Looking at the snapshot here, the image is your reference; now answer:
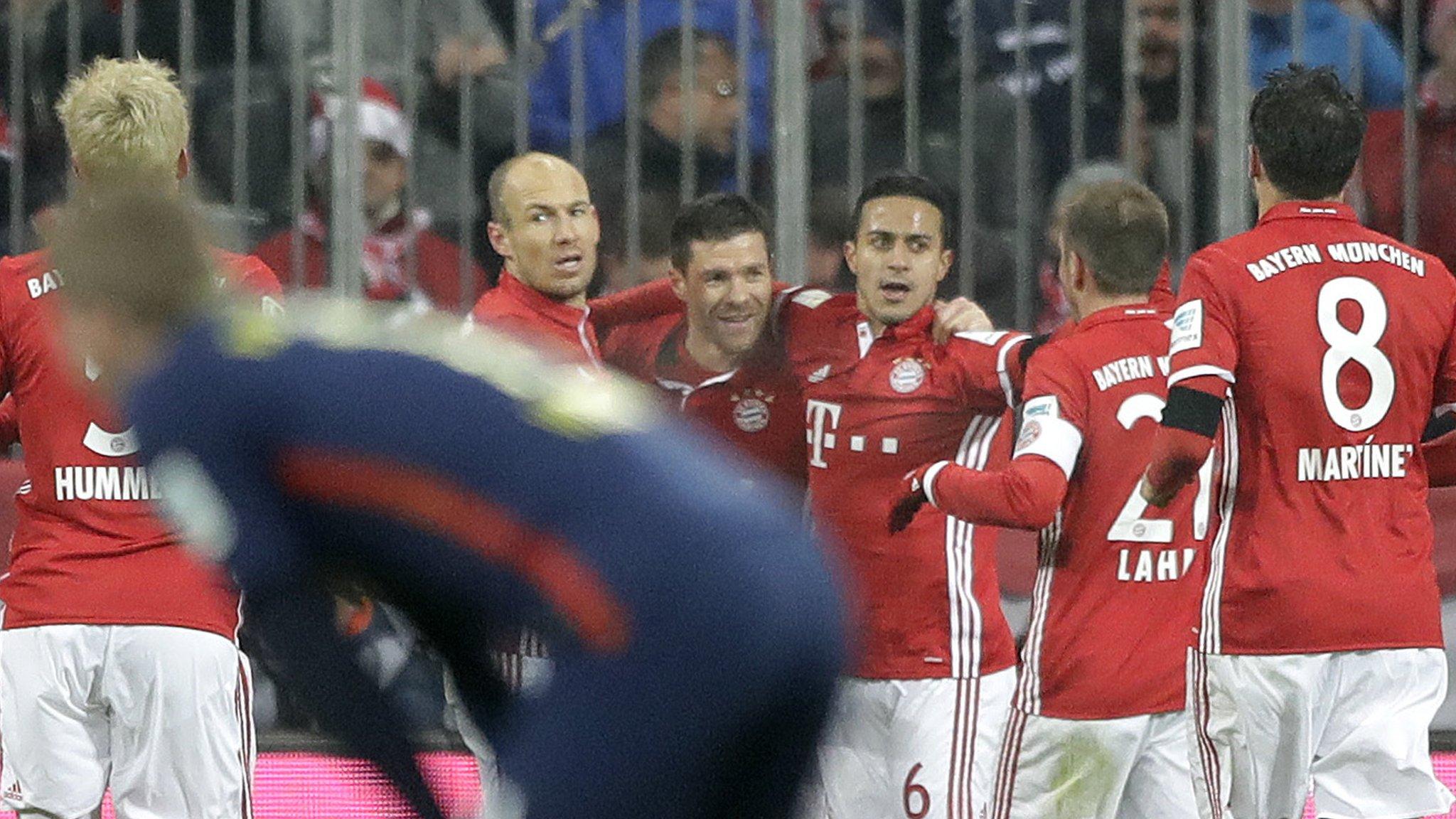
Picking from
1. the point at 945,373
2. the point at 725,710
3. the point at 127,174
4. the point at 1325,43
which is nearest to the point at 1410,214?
the point at 1325,43

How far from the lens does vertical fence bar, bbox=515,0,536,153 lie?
7.69m

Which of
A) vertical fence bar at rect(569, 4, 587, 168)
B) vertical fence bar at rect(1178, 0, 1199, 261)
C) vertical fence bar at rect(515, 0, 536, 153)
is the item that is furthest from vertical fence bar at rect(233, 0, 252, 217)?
vertical fence bar at rect(1178, 0, 1199, 261)

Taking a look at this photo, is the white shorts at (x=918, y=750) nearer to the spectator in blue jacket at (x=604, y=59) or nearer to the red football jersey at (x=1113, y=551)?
the red football jersey at (x=1113, y=551)

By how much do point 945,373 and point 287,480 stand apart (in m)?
3.09

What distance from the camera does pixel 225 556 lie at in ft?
10.5

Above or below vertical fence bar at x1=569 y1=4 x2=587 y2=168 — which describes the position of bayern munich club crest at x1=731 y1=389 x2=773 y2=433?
below

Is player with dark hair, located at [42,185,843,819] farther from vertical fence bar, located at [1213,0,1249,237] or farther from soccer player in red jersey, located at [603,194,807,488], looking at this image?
vertical fence bar, located at [1213,0,1249,237]

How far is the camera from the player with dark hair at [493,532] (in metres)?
3.03

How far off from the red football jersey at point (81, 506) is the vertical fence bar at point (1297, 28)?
3.64 m

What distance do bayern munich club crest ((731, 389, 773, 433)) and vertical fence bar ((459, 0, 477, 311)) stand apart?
→ 1828 millimetres

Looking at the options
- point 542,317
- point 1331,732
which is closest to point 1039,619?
point 1331,732

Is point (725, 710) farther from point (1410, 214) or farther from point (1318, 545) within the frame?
point (1410, 214)

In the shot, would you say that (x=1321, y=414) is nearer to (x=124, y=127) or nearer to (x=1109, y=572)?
(x=1109, y=572)

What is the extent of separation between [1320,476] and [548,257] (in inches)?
81.4
